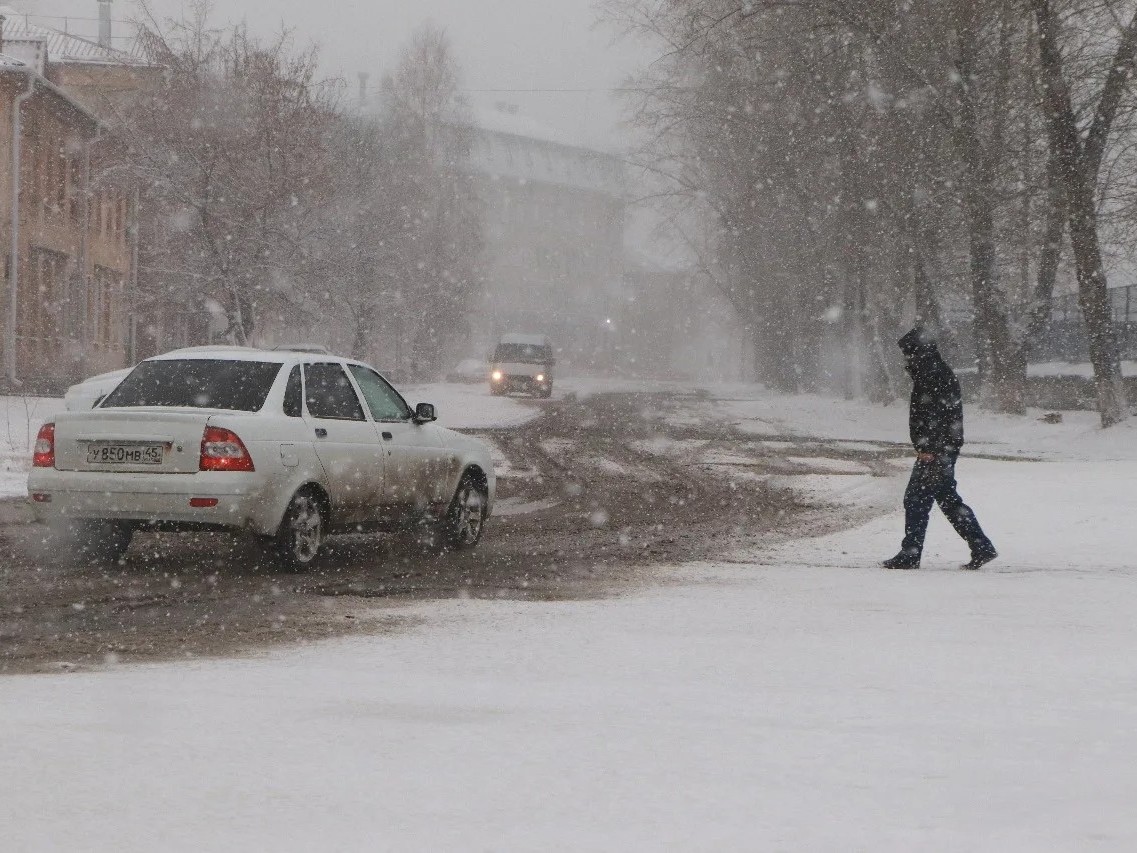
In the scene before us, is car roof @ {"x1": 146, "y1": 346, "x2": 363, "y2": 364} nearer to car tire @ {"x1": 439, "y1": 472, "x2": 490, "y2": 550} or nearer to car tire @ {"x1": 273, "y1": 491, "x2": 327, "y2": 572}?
car tire @ {"x1": 273, "y1": 491, "x2": 327, "y2": 572}

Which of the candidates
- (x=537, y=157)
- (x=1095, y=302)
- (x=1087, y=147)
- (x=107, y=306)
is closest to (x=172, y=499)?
(x=1095, y=302)

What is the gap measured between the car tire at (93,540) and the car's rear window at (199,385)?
34.3 inches

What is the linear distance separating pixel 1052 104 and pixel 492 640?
70.3 ft

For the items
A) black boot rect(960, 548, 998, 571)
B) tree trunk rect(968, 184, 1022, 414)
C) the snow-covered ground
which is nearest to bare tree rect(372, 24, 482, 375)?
tree trunk rect(968, 184, 1022, 414)

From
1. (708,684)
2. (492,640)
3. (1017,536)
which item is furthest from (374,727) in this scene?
(1017,536)

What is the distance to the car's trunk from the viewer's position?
996 cm

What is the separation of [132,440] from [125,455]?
11cm

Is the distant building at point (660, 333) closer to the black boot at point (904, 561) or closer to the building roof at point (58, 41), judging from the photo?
the building roof at point (58, 41)

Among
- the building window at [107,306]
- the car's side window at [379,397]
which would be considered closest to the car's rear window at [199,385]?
the car's side window at [379,397]

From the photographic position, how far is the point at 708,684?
6.58m

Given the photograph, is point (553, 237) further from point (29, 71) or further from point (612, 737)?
point (612, 737)

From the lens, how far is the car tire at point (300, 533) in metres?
10.2

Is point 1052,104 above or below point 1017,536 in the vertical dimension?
above

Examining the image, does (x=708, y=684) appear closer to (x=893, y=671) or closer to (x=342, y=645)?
(x=893, y=671)
